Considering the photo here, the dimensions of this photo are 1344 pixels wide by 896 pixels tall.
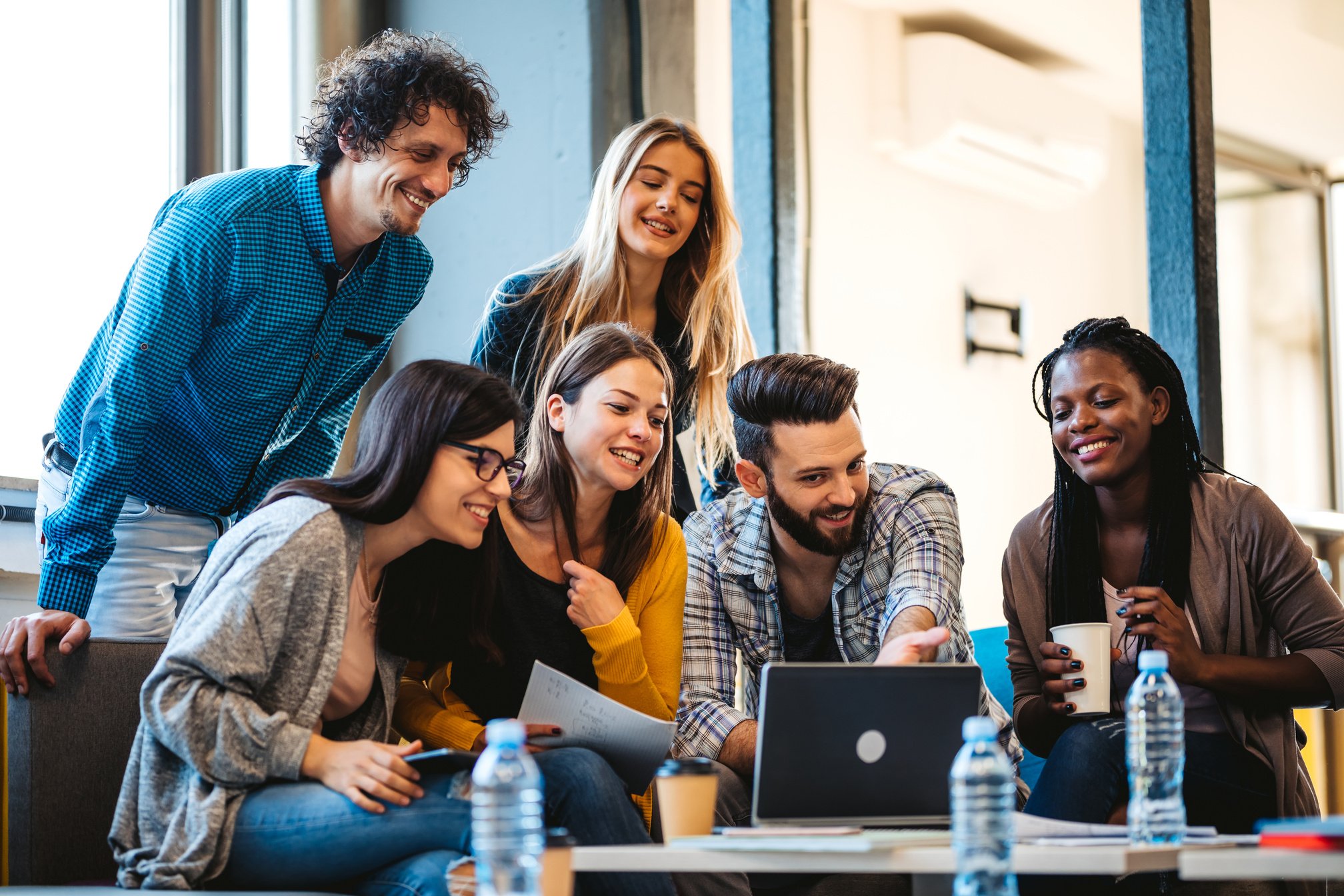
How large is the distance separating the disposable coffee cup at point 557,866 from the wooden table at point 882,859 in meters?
0.02

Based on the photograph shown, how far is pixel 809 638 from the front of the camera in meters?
2.37

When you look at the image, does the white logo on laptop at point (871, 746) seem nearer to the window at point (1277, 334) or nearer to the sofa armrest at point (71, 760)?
the sofa armrest at point (71, 760)

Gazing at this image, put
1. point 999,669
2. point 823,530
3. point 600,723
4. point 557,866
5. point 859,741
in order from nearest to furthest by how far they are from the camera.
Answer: point 557,866 → point 859,741 → point 600,723 → point 823,530 → point 999,669

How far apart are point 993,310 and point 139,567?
3.92m

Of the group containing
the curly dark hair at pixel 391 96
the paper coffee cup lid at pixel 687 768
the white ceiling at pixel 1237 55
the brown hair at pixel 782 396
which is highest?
the white ceiling at pixel 1237 55

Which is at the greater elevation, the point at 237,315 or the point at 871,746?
the point at 237,315

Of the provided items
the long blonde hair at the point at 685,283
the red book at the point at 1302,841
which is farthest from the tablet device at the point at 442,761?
the long blonde hair at the point at 685,283

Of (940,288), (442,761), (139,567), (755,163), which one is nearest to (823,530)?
(442,761)

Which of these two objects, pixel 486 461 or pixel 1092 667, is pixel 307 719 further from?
pixel 1092 667

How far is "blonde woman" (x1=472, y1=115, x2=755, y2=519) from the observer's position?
267 cm

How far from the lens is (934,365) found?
514 centimetres

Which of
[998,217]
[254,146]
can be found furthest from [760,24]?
[998,217]

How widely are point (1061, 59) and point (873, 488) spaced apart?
12.6ft

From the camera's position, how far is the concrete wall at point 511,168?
3.64m
